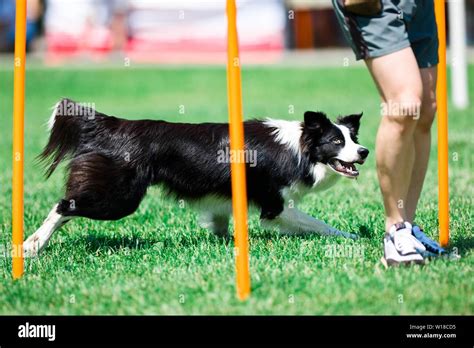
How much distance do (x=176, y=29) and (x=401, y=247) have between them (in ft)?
71.7

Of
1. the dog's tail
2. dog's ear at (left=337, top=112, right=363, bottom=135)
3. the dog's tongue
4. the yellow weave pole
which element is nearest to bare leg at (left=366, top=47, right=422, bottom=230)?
the yellow weave pole

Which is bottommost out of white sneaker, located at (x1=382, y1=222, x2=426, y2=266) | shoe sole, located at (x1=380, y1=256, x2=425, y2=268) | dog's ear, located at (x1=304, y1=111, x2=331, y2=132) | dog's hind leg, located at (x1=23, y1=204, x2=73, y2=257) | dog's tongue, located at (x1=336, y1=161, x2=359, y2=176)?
shoe sole, located at (x1=380, y1=256, x2=425, y2=268)

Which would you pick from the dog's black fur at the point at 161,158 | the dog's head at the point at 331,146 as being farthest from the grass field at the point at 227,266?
the dog's head at the point at 331,146

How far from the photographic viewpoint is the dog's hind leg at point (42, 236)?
540cm

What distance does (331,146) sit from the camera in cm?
579

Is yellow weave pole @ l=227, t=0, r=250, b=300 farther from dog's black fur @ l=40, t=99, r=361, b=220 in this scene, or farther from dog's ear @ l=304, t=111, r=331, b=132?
dog's ear @ l=304, t=111, r=331, b=132

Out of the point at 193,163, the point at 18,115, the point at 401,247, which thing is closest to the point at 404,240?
the point at 401,247

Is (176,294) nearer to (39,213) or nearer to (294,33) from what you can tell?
(39,213)

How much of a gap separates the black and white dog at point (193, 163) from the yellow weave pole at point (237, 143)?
1.31 metres

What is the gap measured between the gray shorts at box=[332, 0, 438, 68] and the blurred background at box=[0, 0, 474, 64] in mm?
20019

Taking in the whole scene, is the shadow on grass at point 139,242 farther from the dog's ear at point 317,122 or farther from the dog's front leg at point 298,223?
the dog's ear at point 317,122

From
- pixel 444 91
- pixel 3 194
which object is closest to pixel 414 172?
pixel 444 91

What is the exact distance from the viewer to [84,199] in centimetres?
543

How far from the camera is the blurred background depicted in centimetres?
2520
